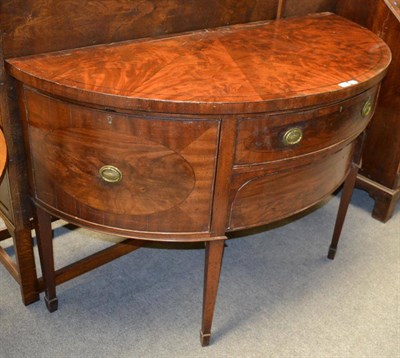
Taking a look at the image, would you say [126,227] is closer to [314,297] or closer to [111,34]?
[111,34]

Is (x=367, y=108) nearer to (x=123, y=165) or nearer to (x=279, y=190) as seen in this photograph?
(x=279, y=190)

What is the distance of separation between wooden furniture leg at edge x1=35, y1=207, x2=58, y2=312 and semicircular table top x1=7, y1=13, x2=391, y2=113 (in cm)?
50

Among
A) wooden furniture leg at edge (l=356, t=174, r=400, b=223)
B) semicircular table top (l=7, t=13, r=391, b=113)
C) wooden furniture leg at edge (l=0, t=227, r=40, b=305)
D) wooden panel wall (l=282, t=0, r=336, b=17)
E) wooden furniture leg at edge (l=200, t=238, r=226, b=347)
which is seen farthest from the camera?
wooden furniture leg at edge (l=356, t=174, r=400, b=223)

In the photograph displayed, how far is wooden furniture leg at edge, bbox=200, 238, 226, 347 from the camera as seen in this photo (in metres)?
1.62

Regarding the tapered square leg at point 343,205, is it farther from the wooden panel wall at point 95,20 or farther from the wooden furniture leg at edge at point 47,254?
the wooden furniture leg at edge at point 47,254

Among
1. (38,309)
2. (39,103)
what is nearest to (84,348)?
(38,309)

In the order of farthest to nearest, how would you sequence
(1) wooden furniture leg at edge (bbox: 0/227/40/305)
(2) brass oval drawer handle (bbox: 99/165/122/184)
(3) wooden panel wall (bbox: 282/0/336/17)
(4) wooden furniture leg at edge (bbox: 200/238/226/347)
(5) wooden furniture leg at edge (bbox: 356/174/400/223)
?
1. (5) wooden furniture leg at edge (bbox: 356/174/400/223)
2. (3) wooden panel wall (bbox: 282/0/336/17)
3. (1) wooden furniture leg at edge (bbox: 0/227/40/305)
4. (4) wooden furniture leg at edge (bbox: 200/238/226/347)
5. (2) brass oval drawer handle (bbox: 99/165/122/184)

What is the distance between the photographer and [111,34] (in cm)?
158

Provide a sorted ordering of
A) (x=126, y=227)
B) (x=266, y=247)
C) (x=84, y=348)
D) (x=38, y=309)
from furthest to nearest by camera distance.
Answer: (x=266, y=247), (x=38, y=309), (x=84, y=348), (x=126, y=227)

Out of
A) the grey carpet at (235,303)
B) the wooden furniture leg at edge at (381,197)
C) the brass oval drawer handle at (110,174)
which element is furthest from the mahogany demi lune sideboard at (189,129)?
the wooden furniture leg at edge at (381,197)

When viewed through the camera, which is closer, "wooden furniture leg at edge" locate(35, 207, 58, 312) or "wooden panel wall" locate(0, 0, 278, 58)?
"wooden panel wall" locate(0, 0, 278, 58)

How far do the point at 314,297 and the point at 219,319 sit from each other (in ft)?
1.32

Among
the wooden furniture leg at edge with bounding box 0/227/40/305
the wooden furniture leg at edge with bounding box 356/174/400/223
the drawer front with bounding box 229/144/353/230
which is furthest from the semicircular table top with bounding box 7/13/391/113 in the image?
the wooden furniture leg at edge with bounding box 356/174/400/223

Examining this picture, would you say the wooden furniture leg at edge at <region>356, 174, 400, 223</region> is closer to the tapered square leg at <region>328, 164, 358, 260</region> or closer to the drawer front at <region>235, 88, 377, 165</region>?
the tapered square leg at <region>328, 164, 358, 260</region>
